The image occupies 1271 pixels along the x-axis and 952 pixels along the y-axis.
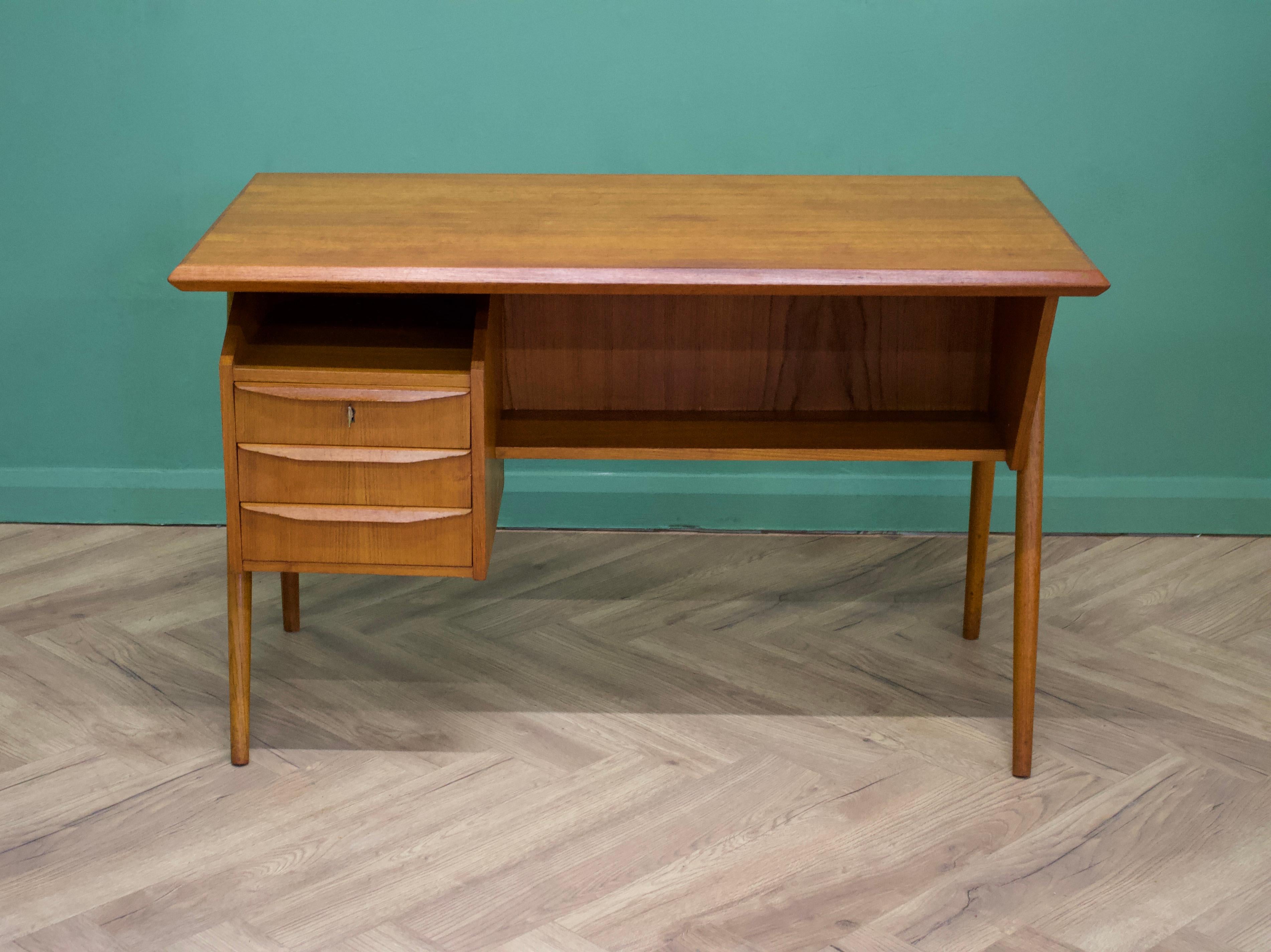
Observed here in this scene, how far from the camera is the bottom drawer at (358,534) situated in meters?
1.89

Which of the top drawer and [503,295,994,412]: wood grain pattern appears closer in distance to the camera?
the top drawer

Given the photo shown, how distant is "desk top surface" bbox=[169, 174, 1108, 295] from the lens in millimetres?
1734

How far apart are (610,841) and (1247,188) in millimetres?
1801

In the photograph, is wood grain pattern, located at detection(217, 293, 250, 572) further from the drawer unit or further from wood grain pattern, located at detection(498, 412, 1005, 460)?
wood grain pattern, located at detection(498, 412, 1005, 460)

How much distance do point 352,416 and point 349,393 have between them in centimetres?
3

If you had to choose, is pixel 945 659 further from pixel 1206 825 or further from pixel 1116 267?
pixel 1116 267

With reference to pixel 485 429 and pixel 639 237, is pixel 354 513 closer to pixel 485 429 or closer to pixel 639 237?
pixel 485 429

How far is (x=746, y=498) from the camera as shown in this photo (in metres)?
2.88

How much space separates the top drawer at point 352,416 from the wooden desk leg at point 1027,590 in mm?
787

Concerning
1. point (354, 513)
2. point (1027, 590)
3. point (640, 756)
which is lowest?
point (640, 756)

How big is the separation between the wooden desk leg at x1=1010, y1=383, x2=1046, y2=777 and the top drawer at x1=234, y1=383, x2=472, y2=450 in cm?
79

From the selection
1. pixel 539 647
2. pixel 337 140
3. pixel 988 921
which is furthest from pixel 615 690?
pixel 337 140

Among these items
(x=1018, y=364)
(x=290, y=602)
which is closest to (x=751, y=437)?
(x=1018, y=364)

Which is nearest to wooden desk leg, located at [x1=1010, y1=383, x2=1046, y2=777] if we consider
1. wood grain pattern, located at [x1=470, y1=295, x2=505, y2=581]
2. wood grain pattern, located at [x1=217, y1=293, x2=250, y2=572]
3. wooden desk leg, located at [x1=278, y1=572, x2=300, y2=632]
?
wood grain pattern, located at [x1=470, y1=295, x2=505, y2=581]
